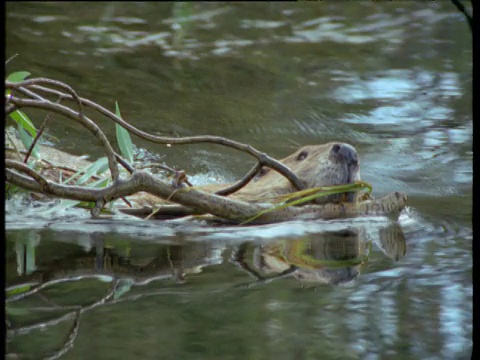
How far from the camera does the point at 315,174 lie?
3.64 meters

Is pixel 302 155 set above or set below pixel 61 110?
below

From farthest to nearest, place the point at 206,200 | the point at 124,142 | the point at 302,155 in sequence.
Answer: the point at 302,155, the point at 124,142, the point at 206,200

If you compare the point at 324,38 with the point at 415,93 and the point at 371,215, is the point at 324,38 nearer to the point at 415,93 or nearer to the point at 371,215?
the point at 415,93

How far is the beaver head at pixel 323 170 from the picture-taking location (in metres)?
3.56

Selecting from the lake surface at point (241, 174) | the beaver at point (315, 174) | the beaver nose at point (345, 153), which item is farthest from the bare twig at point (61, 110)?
the beaver nose at point (345, 153)

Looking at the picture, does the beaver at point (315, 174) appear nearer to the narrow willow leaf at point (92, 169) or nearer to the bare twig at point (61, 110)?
the narrow willow leaf at point (92, 169)

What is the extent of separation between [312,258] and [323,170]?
34.9 inches

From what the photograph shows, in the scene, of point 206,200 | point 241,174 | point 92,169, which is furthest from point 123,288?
point 241,174

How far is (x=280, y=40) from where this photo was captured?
279 inches

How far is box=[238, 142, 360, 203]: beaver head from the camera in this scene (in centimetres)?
356

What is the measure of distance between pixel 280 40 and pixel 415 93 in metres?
1.42

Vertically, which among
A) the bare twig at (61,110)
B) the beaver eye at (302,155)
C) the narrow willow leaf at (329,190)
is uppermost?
the bare twig at (61,110)

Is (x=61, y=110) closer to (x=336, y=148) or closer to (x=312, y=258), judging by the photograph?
(x=312, y=258)

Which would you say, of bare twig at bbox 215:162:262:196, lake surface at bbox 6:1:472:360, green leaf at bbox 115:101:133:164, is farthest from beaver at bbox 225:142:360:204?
green leaf at bbox 115:101:133:164
